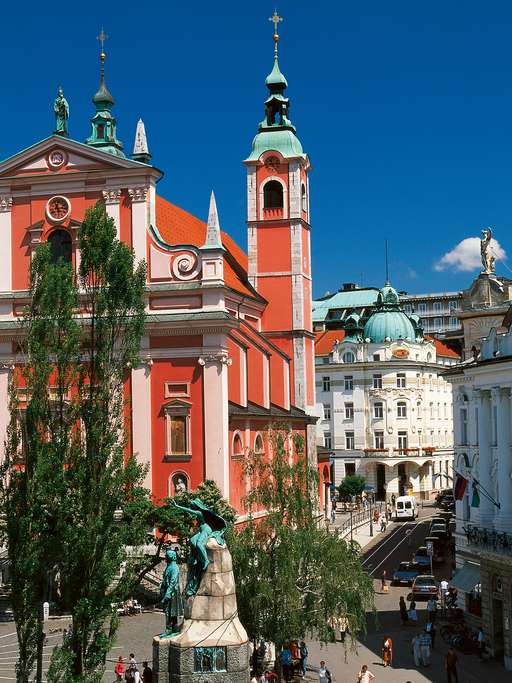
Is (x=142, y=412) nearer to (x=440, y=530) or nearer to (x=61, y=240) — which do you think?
(x=61, y=240)

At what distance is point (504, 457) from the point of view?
32.9m

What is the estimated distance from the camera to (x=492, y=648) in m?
30.7

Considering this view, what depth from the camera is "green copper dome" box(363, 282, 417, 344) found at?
8638 cm

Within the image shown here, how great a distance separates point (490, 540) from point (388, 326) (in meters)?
55.6

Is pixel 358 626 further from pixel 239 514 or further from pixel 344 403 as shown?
pixel 344 403

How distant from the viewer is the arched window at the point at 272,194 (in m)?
55.6

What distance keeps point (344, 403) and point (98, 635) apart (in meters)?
65.5

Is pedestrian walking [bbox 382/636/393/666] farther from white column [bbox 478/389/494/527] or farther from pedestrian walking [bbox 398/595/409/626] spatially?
white column [bbox 478/389/494/527]

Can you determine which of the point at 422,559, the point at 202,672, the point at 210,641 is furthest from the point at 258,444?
the point at 202,672

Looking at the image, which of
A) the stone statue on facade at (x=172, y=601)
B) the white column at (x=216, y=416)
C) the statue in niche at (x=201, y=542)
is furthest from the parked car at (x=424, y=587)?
the statue in niche at (x=201, y=542)

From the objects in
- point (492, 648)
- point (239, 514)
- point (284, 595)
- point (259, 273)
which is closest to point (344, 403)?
point (259, 273)

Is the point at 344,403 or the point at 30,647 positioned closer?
the point at 30,647

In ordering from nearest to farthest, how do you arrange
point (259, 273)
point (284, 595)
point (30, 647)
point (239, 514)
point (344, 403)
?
point (30, 647) < point (284, 595) < point (239, 514) < point (259, 273) < point (344, 403)

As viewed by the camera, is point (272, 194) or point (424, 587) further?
point (272, 194)
